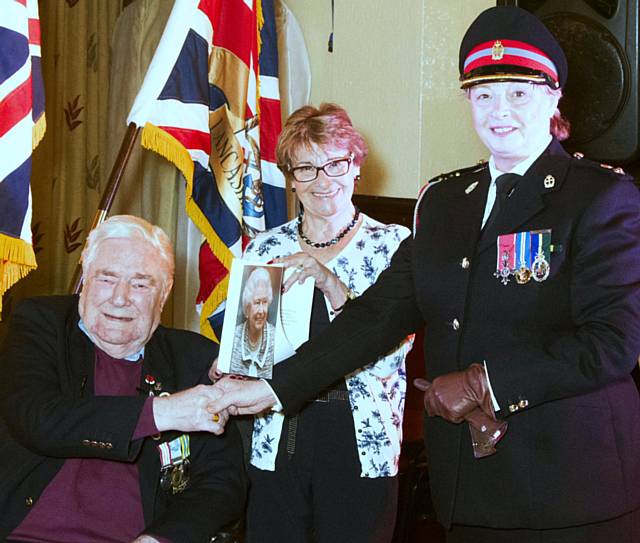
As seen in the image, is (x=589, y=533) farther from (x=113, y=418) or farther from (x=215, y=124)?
(x=215, y=124)

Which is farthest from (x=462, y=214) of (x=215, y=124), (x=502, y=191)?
(x=215, y=124)

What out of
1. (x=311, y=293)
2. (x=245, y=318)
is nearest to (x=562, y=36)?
(x=311, y=293)

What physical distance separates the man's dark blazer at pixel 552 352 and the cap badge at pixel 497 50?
25 cm

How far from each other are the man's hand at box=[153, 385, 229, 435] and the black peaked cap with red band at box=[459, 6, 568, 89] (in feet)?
3.33

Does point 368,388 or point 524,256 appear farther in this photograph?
point 368,388

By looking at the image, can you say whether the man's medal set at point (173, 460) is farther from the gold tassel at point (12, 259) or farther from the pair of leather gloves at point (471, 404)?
the pair of leather gloves at point (471, 404)

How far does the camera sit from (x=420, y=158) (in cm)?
434

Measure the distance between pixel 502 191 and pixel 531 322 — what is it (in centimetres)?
33

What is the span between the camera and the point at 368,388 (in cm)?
272

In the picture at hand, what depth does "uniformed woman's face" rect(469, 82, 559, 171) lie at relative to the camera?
1.97 metres

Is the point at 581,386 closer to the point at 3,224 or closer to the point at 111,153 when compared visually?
the point at 3,224

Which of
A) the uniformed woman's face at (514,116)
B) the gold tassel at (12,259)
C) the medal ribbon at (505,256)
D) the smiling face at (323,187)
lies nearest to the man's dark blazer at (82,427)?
the gold tassel at (12,259)

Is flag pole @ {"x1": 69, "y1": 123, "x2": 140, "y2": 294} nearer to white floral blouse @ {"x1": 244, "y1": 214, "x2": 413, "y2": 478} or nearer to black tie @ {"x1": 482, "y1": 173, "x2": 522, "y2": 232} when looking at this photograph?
white floral blouse @ {"x1": 244, "y1": 214, "x2": 413, "y2": 478}

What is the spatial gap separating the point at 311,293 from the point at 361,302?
0.30 metres
